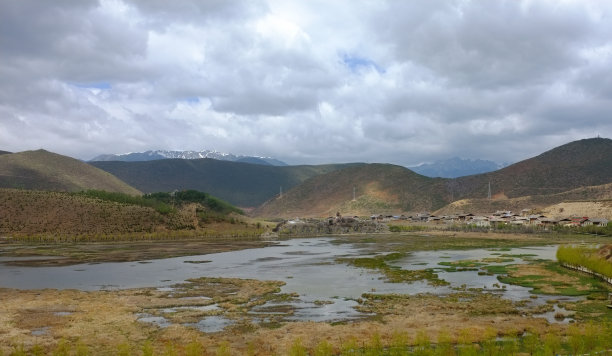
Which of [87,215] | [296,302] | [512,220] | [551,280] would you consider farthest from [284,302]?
[512,220]

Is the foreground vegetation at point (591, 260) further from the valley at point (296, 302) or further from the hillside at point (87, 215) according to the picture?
the hillside at point (87, 215)

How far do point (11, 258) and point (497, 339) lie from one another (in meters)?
65.0

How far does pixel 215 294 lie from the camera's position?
38188 millimetres

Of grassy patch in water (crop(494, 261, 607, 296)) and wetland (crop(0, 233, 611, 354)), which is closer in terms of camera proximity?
wetland (crop(0, 233, 611, 354))

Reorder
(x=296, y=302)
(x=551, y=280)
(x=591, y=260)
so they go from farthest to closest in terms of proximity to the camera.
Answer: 1. (x=591, y=260)
2. (x=551, y=280)
3. (x=296, y=302)

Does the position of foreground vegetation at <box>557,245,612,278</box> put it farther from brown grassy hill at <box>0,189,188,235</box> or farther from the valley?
brown grassy hill at <box>0,189,188,235</box>

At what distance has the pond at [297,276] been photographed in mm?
34531

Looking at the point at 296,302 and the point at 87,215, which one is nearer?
A: the point at 296,302

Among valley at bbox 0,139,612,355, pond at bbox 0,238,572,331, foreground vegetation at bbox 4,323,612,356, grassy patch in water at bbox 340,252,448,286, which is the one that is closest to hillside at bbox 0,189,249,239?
valley at bbox 0,139,612,355

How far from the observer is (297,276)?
48.2 metres

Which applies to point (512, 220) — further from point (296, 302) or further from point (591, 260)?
point (296, 302)

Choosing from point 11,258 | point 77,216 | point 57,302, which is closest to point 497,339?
point 57,302

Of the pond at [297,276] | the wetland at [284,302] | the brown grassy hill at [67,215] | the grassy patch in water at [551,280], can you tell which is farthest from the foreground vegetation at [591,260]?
the brown grassy hill at [67,215]

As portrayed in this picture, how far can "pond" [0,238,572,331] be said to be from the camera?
113ft
